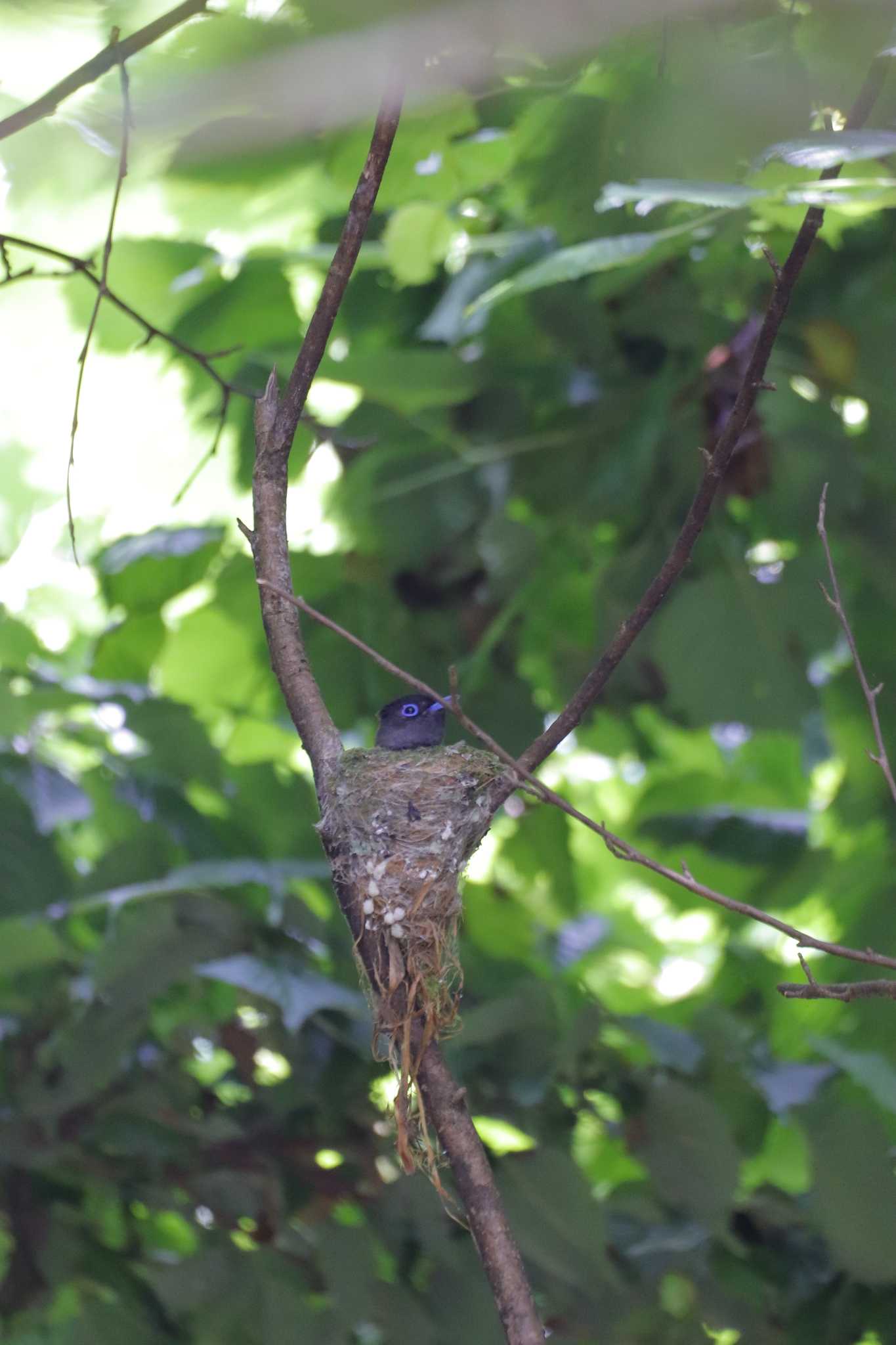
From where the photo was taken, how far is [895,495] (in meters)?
4.71

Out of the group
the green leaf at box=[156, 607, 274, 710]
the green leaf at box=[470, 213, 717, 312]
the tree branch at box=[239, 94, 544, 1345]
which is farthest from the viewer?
the green leaf at box=[156, 607, 274, 710]

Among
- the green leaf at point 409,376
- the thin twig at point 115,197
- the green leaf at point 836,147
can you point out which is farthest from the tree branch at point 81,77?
the green leaf at point 409,376

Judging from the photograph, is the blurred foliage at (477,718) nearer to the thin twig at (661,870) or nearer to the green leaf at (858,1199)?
the green leaf at (858,1199)

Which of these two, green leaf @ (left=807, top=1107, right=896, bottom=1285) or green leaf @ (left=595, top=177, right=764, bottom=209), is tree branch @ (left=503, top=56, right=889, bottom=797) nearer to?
green leaf @ (left=595, top=177, right=764, bottom=209)

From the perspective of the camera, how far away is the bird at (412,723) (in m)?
4.53

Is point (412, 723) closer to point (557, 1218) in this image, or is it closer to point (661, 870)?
point (557, 1218)

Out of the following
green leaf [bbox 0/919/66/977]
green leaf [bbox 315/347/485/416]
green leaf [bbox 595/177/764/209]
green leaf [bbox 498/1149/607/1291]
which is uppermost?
green leaf [bbox 595/177/764/209]

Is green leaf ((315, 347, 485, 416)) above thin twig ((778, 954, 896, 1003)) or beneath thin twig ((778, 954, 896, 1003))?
beneath

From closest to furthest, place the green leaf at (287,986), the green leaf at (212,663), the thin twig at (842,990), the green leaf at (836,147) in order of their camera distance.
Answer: the thin twig at (842,990)
the green leaf at (836,147)
the green leaf at (287,986)
the green leaf at (212,663)

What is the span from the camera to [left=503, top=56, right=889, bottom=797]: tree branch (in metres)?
2.25

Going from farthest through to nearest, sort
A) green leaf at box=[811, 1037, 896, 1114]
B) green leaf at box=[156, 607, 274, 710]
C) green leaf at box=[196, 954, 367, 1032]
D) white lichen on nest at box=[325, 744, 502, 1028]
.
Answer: green leaf at box=[156, 607, 274, 710], green leaf at box=[811, 1037, 896, 1114], green leaf at box=[196, 954, 367, 1032], white lichen on nest at box=[325, 744, 502, 1028]

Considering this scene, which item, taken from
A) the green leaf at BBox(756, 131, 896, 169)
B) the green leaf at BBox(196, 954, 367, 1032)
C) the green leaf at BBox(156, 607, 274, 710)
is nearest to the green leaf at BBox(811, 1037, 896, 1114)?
the green leaf at BBox(196, 954, 367, 1032)

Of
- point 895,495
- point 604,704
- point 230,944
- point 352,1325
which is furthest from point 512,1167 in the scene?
point 895,495

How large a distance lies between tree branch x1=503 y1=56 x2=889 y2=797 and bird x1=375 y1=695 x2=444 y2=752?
2182mm
